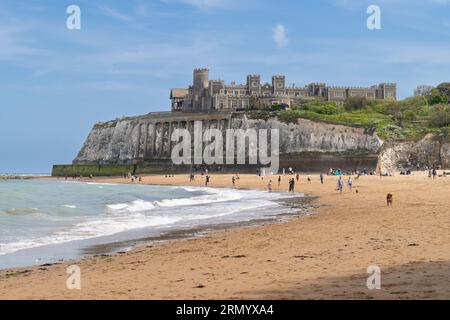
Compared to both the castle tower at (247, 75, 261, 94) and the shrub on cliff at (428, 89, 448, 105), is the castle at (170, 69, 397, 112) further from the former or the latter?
the shrub on cliff at (428, 89, 448, 105)

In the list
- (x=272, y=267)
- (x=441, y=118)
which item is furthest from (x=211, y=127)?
(x=272, y=267)

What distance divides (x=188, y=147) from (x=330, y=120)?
23.1 meters

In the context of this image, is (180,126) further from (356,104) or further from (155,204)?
(155,204)

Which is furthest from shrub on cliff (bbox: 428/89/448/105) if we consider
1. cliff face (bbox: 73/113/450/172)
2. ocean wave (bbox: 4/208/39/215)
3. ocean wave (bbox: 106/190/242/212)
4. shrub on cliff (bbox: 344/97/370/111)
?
ocean wave (bbox: 4/208/39/215)

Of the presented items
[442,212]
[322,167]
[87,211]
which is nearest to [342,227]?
[442,212]

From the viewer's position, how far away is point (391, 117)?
99125mm

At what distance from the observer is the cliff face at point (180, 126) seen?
85438mm

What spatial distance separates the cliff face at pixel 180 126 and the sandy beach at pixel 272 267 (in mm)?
64778

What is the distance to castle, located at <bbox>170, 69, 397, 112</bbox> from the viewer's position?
407ft

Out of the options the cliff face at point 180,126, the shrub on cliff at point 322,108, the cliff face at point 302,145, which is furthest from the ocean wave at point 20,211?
the shrub on cliff at point 322,108

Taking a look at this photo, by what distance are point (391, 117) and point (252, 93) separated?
38.5 m

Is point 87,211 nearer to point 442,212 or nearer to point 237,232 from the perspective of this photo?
point 237,232
